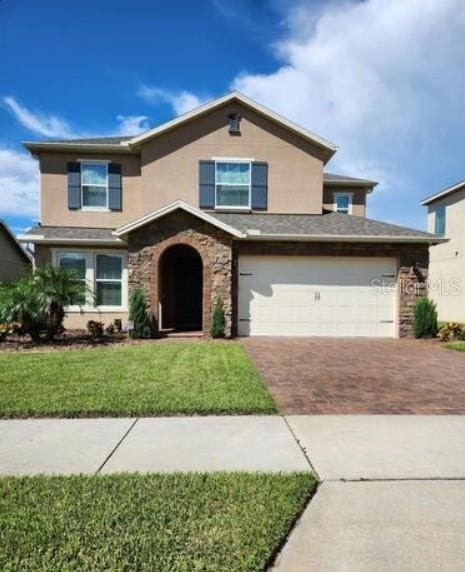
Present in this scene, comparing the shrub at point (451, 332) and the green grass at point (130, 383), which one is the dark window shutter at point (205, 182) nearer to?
the green grass at point (130, 383)

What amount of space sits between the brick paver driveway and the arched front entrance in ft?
13.2

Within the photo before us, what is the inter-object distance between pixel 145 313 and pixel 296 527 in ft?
30.5

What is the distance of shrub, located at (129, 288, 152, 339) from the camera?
447 inches

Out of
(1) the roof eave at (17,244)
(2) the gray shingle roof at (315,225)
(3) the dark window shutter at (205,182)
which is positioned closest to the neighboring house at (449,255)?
(2) the gray shingle roof at (315,225)

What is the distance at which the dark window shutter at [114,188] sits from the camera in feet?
47.3

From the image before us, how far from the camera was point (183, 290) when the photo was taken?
1491cm

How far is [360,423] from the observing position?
475cm

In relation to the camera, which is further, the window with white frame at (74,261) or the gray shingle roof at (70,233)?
the window with white frame at (74,261)

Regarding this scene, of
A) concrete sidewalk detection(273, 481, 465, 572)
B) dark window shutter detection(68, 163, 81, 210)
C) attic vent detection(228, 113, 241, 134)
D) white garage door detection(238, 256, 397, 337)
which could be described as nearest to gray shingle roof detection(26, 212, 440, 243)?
white garage door detection(238, 256, 397, 337)

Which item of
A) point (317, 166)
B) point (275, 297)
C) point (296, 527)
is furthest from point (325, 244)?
point (296, 527)

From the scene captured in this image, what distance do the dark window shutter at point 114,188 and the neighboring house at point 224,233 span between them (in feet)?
0.13

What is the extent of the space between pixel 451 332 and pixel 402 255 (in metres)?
2.91

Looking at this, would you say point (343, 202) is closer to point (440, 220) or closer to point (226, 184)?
point (440, 220)

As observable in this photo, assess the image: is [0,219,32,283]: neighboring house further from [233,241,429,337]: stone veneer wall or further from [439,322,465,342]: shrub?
[439,322,465,342]: shrub
